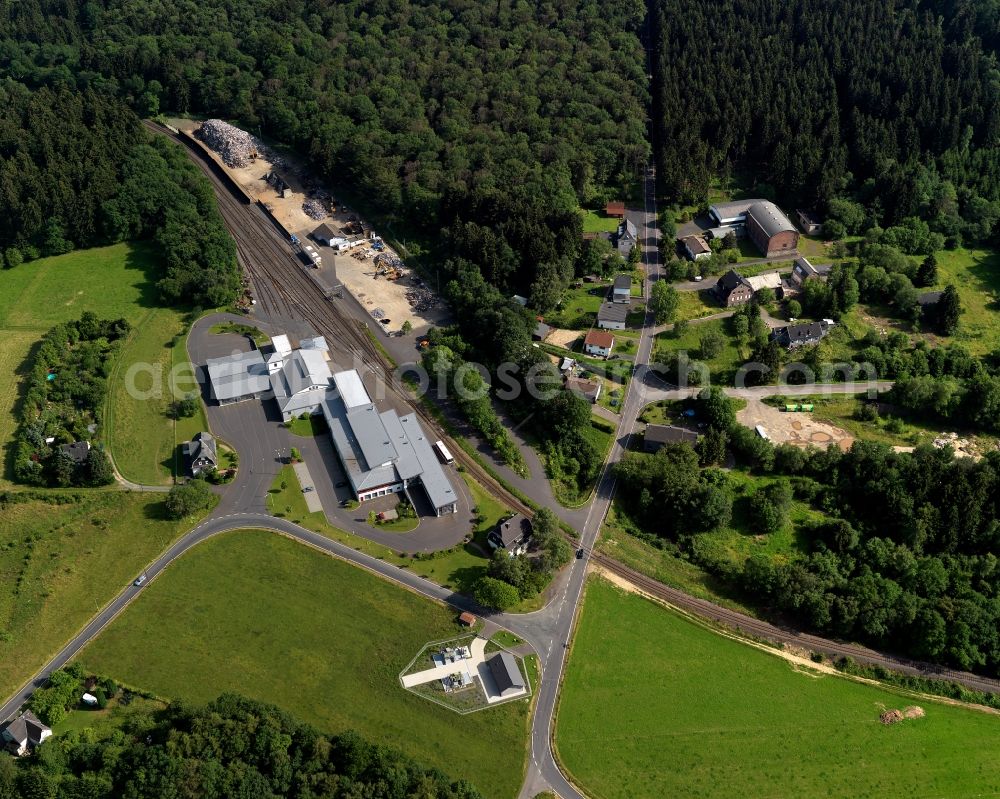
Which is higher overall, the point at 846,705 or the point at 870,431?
the point at 870,431

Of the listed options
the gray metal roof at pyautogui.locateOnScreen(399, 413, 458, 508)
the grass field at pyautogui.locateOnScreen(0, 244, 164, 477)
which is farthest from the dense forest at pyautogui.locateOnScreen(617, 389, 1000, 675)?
the grass field at pyautogui.locateOnScreen(0, 244, 164, 477)

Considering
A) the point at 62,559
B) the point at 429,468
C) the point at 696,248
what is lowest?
the point at 62,559

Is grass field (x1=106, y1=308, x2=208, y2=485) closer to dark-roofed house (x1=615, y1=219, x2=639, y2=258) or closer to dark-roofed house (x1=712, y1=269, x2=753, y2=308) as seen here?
dark-roofed house (x1=615, y1=219, x2=639, y2=258)

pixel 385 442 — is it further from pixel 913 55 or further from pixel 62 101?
pixel 913 55

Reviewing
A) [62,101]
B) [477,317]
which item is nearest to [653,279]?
[477,317]

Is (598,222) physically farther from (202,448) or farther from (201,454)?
(201,454)

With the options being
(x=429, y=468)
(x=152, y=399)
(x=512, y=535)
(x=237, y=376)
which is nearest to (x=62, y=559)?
(x=152, y=399)

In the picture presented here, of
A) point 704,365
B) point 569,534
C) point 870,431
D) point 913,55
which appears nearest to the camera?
point 569,534
